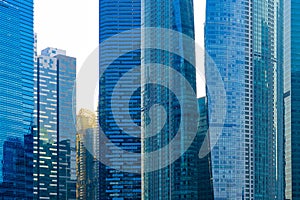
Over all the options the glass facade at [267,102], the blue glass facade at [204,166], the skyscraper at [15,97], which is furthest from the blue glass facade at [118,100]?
the glass facade at [267,102]

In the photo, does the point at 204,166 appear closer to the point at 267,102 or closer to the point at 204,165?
the point at 204,165

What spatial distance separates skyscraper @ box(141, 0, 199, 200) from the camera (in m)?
56.3

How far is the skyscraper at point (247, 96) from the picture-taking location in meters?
52.3

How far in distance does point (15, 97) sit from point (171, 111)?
18.9 m

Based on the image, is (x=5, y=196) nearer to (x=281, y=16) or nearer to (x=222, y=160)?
(x=222, y=160)

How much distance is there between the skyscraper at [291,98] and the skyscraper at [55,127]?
98.8 feet

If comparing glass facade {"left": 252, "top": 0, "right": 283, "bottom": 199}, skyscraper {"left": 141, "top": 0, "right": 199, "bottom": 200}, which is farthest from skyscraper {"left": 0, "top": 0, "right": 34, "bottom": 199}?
glass facade {"left": 252, "top": 0, "right": 283, "bottom": 199}

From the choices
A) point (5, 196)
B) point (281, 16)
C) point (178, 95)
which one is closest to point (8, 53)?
point (5, 196)

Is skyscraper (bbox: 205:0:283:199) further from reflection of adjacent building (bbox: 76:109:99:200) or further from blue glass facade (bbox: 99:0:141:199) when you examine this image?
reflection of adjacent building (bbox: 76:109:99:200)

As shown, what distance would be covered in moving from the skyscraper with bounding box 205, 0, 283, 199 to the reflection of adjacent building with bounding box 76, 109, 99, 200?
2570 centimetres

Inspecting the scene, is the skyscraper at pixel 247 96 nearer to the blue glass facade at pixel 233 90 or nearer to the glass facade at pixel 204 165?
the blue glass facade at pixel 233 90

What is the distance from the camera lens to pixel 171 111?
5759cm

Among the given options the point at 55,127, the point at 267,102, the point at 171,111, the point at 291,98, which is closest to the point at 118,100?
the point at 55,127

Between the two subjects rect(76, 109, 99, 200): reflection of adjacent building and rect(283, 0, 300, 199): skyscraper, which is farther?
rect(76, 109, 99, 200): reflection of adjacent building
